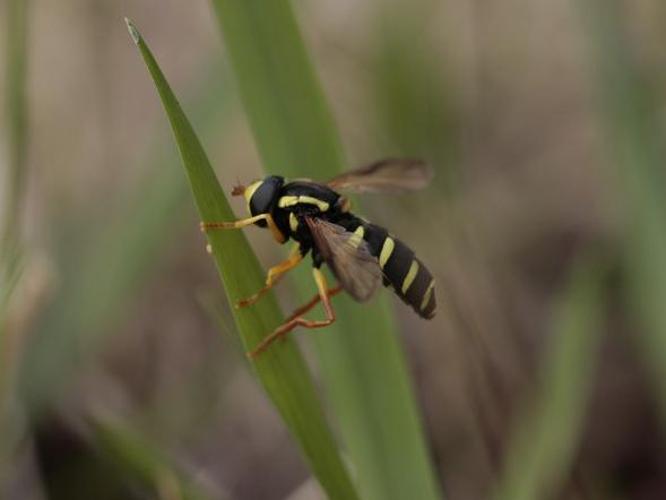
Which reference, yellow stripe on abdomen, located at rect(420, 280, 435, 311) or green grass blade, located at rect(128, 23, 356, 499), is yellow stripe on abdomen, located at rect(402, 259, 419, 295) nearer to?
yellow stripe on abdomen, located at rect(420, 280, 435, 311)

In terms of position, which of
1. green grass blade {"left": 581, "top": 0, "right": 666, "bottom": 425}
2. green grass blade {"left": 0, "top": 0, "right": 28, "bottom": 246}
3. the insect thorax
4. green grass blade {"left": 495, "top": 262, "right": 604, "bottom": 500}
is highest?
green grass blade {"left": 0, "top": 0, "right": 28, "bottom": 246}

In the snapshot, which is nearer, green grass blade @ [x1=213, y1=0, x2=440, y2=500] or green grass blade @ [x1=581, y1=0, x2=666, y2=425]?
green grass blade @ [x1=213, y1=0, x2=440, y2=500]

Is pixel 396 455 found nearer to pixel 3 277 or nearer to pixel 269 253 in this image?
pixel 3 277

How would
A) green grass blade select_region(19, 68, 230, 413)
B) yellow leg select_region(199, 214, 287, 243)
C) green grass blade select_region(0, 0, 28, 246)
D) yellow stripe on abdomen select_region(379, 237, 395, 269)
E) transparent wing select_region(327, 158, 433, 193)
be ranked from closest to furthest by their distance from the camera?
yellow leg select_region(199, 214, 287, 243)
green grass blade select_region(0, 0, 28, 246)
yellow stripe on abdomen select_region(379, 237, 395, 269)
transparent wing select_region(327, 158, 433, 193)
green grass blade select_region(19, 68, 230, 413)

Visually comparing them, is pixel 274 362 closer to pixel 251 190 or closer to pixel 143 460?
pixel 143 460

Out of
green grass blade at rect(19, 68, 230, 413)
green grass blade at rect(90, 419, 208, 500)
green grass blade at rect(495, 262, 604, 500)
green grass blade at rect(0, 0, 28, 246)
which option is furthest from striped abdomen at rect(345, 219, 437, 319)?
green grass blade at rect(19, 68, 230, 413)

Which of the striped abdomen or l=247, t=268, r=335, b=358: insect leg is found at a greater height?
l=247, t=268, r=335, b=358: insect leg

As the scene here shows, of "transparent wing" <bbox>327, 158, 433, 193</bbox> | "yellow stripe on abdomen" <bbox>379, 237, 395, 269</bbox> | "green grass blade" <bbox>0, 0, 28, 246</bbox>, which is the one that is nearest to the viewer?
"green grass blade" <bbox>0, 0, 28, 246</bbox>

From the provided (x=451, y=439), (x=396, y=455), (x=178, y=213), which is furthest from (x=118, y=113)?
(x=396, y=455)
